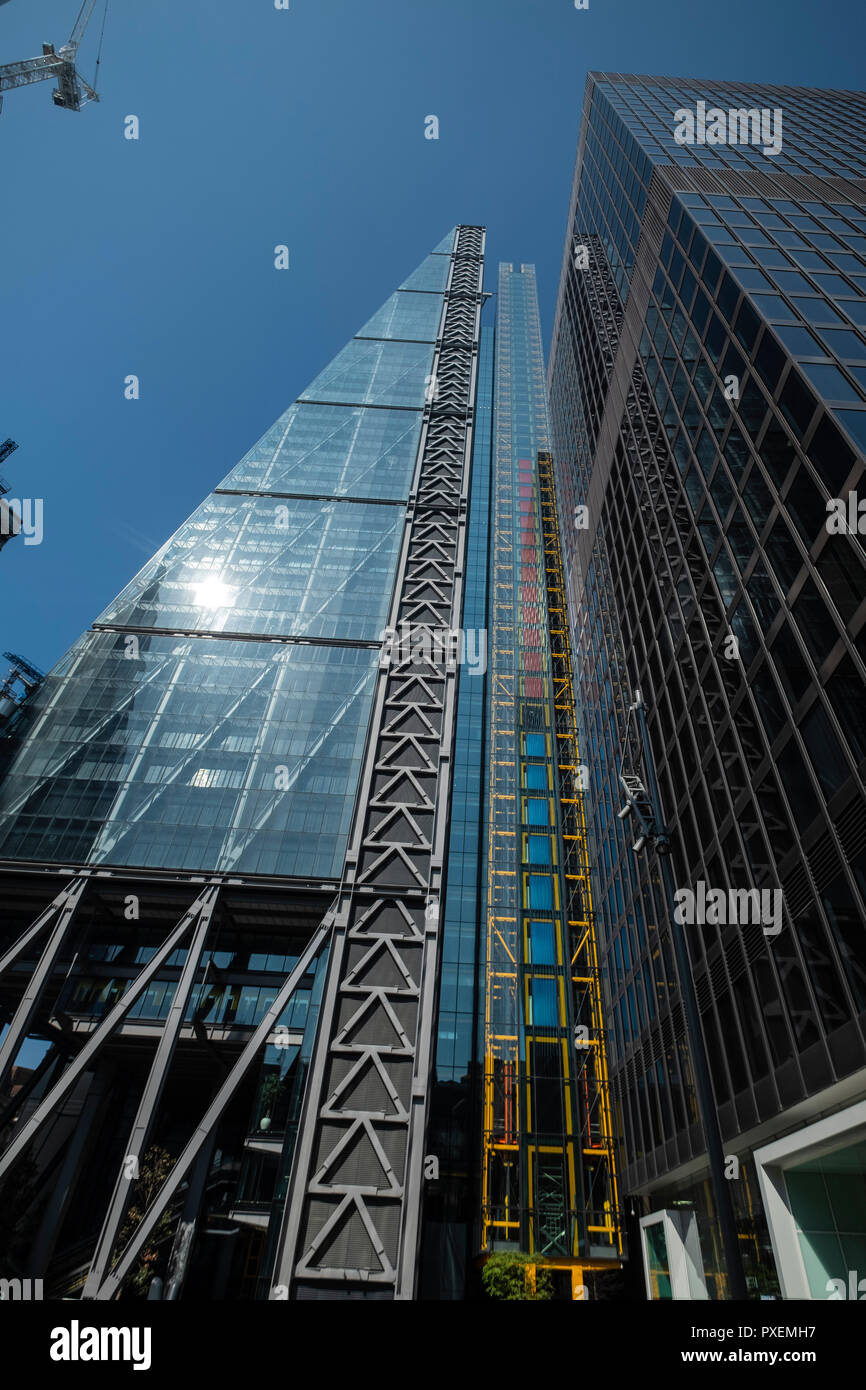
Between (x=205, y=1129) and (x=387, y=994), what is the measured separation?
6943 mm

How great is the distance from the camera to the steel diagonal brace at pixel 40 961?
2331cm

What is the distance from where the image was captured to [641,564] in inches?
1453

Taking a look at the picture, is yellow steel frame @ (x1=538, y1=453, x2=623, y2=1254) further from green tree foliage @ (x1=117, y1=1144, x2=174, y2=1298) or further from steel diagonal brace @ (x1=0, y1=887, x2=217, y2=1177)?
steel diagonal brace @ (x1=0, y1=887, x2=217, y2=1177)

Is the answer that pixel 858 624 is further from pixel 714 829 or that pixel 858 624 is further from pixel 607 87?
pixel 607 87

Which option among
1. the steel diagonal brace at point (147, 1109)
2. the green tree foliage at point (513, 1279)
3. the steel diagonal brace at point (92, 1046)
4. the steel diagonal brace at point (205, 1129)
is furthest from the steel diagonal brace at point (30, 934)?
the green tree foliage at point (513, 1279)

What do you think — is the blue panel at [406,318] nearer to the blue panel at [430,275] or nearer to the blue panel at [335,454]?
the blue panel at [430,275]

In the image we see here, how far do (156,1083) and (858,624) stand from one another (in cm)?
2503

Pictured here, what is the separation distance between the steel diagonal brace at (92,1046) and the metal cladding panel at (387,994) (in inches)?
231

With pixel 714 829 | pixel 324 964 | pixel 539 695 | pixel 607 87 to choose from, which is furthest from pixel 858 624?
pixel 607 87

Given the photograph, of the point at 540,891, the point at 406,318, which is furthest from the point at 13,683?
the point at 406,318

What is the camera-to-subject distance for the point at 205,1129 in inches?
870

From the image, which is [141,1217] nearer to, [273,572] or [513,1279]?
[513,1279]

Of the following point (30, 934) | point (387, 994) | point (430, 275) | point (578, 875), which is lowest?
point (387, 994)

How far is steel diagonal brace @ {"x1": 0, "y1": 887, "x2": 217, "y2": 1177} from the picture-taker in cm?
2172
